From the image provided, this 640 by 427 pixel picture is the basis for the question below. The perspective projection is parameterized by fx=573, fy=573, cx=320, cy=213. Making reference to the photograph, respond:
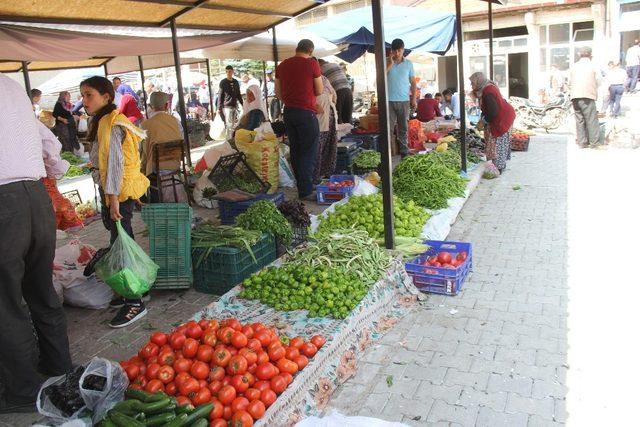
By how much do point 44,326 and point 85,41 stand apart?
21.6 ft

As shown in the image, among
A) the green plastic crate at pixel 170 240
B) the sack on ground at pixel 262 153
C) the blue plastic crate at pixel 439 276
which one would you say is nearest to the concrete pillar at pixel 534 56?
the sack on ground at pixel 262 153

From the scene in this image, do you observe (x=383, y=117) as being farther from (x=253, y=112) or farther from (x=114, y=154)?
(x=253, y=112)

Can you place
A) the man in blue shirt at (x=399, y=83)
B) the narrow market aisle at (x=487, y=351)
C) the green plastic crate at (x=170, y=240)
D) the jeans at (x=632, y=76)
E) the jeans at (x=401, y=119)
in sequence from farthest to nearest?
the jeans at (x=632, y=76) → the jeans at (x=401, y=119) → the man in blue shirt at (x=399, y=83) → the green plastic crate at (x=170, y=240) → the narrow market aisle at (x=487, y=351)

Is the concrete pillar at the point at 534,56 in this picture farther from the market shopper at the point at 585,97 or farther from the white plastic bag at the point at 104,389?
the white plastic bag at the point at 104,389

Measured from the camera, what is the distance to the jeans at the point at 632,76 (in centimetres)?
1916

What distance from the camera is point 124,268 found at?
4363mm

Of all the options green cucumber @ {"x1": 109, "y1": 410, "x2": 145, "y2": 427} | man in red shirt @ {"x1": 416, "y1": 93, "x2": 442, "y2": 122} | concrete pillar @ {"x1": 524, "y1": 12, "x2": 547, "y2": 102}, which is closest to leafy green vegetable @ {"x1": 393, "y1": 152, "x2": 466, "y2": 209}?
green cucumber @ {"x1": 109, "y1": 410, "x2": 145, "y2": 427}

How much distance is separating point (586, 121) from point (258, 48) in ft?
23.8

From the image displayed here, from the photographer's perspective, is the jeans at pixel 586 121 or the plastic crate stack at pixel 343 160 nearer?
the plastic crate stack at pixel 343 160

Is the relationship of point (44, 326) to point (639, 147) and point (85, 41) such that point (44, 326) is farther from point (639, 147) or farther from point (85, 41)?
point (639, 147)

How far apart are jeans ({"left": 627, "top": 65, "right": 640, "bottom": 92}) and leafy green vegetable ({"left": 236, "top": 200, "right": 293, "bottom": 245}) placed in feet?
58.9

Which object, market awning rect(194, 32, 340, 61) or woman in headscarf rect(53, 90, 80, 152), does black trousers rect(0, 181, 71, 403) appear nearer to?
market awning rect(194, 32, 340, 61)

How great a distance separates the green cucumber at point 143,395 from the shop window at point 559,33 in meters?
22.8

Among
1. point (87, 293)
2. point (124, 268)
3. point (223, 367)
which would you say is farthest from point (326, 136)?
point (223, 367)
